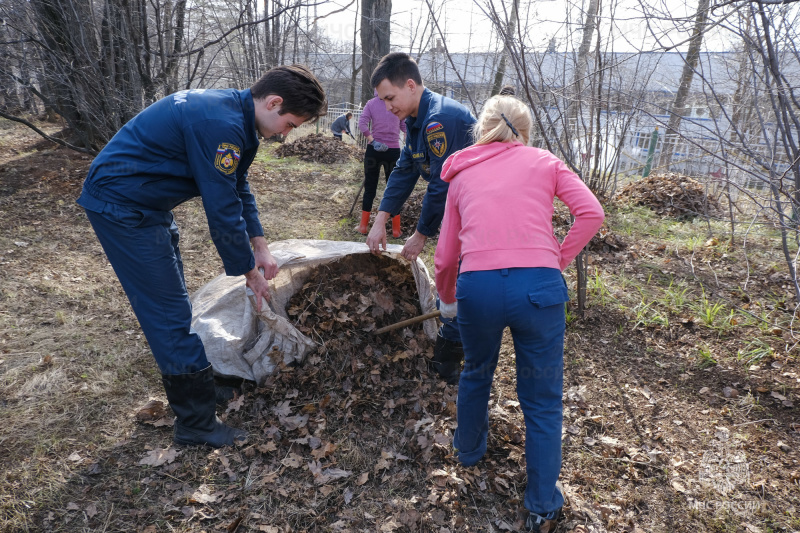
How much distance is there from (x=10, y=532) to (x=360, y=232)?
174 inches

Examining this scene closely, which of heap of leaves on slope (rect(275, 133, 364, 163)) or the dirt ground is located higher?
heap of leaves on slope (rect(275, 133, 364, 163))

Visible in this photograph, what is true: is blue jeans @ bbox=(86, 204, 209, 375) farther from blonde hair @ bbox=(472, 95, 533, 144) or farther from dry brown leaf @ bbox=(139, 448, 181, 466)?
blonde hair @ bbox=(472, 95, 533, 144)

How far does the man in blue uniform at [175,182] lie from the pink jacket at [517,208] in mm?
905

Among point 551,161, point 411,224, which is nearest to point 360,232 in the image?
point 411,224

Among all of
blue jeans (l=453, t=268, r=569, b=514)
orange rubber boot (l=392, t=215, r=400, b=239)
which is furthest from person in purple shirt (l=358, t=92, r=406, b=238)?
blue jeans (l=453, t=268, r=569, b=514)

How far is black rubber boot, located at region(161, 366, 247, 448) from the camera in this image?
2348mm

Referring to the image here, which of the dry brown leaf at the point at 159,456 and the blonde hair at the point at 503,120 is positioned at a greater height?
the blonde hair at the point at 503,120

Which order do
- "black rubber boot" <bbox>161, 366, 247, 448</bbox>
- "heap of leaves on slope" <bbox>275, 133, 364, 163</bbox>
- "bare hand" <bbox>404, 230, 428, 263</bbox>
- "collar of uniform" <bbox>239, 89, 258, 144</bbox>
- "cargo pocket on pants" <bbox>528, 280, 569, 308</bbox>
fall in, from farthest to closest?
"heap of leaves on slope" <bbox>275, 133, 364, 163</bbox>
"bare hand" <bbox>404, 230, 428, 263</bbox>
"black rubber boot" <bbox>161, 366, 247, 448</bbox>
"collar of uniform" <bbox>239, 89, 258, 144</bbox>
"cargo pocket on pants" <bbox>528, 280, 569, 308</bbox>

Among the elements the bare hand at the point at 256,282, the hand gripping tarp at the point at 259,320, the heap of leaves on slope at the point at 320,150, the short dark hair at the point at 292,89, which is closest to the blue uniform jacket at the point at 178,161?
the short dark hair at the point at 292,89

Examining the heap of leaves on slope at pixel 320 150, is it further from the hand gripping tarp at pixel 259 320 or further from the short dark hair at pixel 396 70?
the short dark hair at pixel 396 70

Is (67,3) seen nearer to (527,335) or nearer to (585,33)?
(585,33)

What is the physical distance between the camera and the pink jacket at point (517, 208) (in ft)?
5.93

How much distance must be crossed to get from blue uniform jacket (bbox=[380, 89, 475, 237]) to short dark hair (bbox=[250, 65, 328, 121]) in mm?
842

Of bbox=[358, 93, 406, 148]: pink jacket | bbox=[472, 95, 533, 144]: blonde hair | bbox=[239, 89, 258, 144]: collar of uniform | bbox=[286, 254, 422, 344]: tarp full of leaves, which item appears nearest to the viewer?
bbox=[472, 95, 533, 144]: blonde hair
